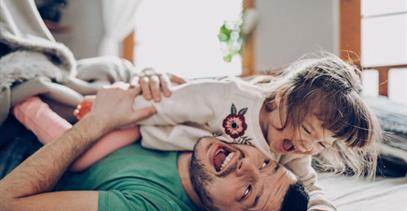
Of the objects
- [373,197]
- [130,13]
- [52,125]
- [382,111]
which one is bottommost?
[373,197]

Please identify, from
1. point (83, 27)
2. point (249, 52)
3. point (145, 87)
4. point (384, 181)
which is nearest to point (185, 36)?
point (249, 52)

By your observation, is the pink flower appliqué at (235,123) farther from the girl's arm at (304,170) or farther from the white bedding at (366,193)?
the white bedding at (366,193)

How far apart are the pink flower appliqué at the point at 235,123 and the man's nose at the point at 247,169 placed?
6cm

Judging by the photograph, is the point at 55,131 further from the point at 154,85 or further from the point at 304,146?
the point at 304,146

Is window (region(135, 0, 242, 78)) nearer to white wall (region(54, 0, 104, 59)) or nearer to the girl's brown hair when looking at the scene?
white wall (region(54, 0, 104, 59))

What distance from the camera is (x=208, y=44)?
333 cm

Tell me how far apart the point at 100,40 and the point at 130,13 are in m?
0.42

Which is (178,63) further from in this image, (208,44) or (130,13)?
(130,13)

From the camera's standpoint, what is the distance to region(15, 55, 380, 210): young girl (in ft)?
3.10

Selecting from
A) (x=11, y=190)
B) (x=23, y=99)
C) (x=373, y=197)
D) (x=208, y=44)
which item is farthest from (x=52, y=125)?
(x=208, y=44)

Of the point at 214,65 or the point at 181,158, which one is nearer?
the point at 181,158

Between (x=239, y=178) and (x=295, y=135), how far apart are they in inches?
5.7

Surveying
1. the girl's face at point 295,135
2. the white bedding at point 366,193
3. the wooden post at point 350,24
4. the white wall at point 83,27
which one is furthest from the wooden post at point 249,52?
the girl's face at point 295,135

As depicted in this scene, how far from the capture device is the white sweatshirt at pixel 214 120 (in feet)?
3.24
